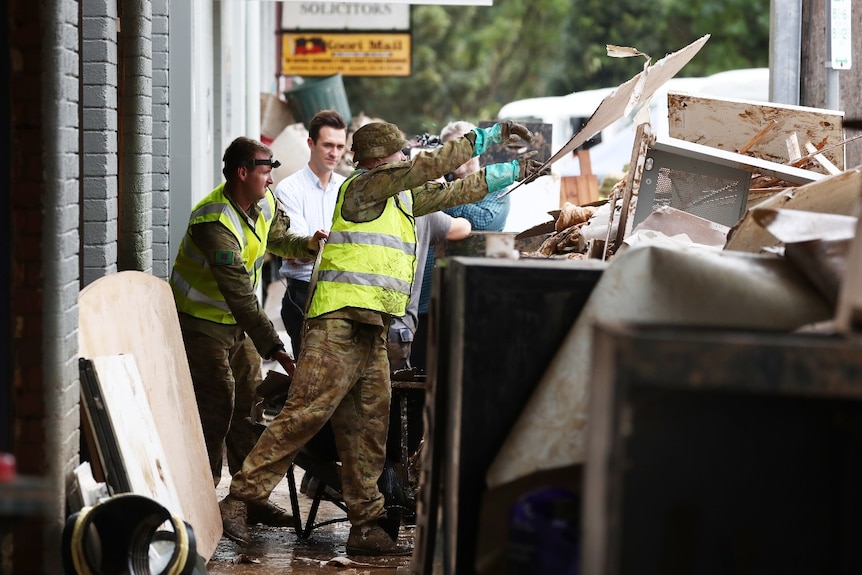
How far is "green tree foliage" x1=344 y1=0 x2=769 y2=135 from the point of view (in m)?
38.0

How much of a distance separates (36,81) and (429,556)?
2.06 m

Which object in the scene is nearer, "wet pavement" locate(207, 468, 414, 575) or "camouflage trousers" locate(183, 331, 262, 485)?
"wet pavement" locate(207, 468, 414, 575)

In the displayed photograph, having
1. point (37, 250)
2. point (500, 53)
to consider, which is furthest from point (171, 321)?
point (500, 53)

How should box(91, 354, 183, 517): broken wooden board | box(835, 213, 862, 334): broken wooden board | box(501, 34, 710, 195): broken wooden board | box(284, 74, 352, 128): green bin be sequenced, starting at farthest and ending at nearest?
box(284, 74, 352, 128): green bin, box(501, 34, 710, 195): broken wooden board, box(91, 354, 183, 517): broken wooden board, box(835, 213, 862, 334): broken wooden board

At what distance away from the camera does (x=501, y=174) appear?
6.25m

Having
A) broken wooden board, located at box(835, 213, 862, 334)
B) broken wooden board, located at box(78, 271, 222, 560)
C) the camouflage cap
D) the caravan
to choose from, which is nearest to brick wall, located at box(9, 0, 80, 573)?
broken wooden board, located at box(78, 271, 222, 560)

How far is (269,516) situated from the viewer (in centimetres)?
684

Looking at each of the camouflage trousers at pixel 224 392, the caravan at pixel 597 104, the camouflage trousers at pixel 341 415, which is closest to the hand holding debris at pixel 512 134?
the camouflage trousers at pixel 341 415

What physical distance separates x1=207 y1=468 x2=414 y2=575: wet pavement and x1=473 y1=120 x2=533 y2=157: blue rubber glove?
2057mm

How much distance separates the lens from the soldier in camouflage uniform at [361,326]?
6.15 metres

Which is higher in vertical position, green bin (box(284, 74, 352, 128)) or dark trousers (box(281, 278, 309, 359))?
green bin (box(284, 74, 352, 128))

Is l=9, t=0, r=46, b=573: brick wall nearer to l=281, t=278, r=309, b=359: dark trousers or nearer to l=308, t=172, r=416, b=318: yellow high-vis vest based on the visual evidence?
l=308, t=172, r=416, b=318: yellow high-vis vest

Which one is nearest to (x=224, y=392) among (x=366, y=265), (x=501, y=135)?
(x=366, y=265)

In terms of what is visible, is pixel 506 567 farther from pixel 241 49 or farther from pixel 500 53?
pixel 500 53
